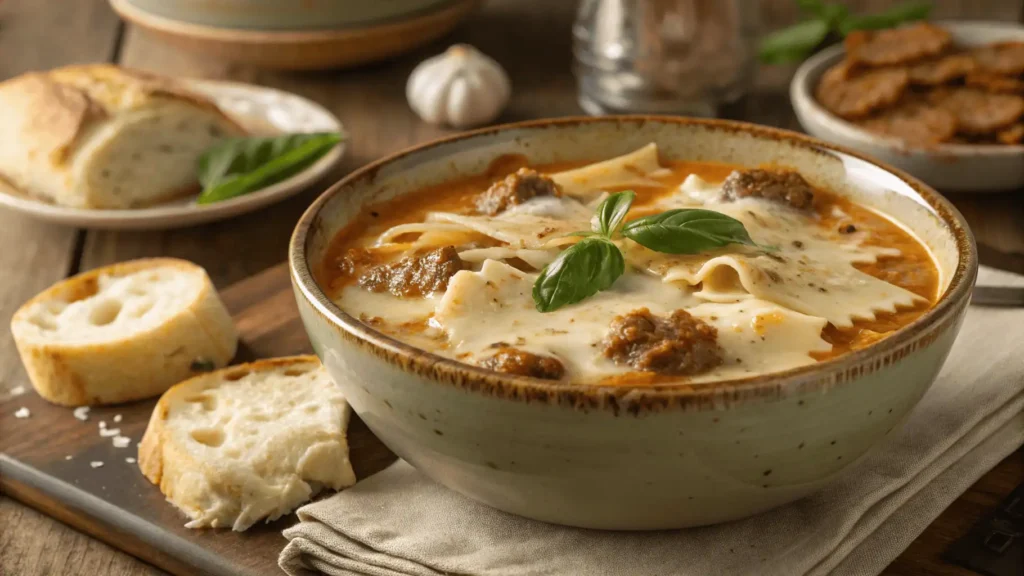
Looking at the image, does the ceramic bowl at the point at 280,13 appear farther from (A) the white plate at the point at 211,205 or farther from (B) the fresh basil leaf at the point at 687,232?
(B) the fresh basil leaf at the point at 687,232

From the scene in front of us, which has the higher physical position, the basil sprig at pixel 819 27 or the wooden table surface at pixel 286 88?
the basil sprig at pixel 819 27

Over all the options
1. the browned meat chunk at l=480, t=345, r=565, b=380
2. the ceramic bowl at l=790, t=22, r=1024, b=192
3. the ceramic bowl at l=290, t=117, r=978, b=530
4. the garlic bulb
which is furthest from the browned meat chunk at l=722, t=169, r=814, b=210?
the garlic bulb

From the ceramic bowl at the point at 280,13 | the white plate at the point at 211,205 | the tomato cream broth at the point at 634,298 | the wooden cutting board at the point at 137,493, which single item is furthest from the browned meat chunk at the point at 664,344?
the ceramic bowl at the point at 280,13

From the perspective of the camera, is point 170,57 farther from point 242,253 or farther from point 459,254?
point 459,254

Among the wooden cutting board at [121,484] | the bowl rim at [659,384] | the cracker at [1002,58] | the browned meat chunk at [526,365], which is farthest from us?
the cracker at [1002,58]

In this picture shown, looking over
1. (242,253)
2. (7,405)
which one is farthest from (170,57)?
(7,405)
